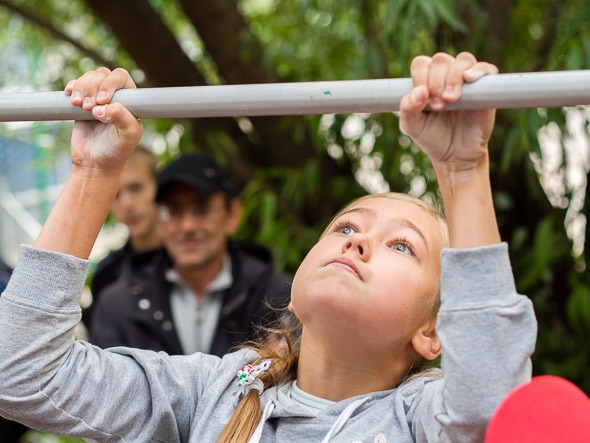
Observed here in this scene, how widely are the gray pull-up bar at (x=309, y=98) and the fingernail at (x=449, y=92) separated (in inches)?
0.5

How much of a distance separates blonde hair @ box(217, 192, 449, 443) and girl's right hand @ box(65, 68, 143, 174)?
1.13ft

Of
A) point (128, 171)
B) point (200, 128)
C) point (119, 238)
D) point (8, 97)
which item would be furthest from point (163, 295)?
point (119, 238)

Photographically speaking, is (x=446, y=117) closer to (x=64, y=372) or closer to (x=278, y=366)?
(x=278, y=366)

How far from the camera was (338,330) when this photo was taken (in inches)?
40.0

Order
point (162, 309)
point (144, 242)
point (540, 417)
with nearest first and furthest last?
1. point (540, 417)
2. point (162, 309)
3. point (144, 242)

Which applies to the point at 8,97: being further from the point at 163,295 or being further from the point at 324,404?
the point at 163,295

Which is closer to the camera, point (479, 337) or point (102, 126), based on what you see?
point (479, 337)

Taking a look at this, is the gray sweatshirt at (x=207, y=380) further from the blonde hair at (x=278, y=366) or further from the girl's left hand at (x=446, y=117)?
the girl's left hand at (x=446, y=117)

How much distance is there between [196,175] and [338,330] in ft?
4.55

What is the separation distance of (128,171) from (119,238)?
6.01ft

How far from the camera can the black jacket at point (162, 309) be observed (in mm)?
2123

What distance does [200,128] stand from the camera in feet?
10.2

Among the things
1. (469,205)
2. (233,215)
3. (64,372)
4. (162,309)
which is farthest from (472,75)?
(233,215)

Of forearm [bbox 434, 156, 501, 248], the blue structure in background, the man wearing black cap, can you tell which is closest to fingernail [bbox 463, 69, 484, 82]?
forearm [bbox 434, 156, 501, 248]
